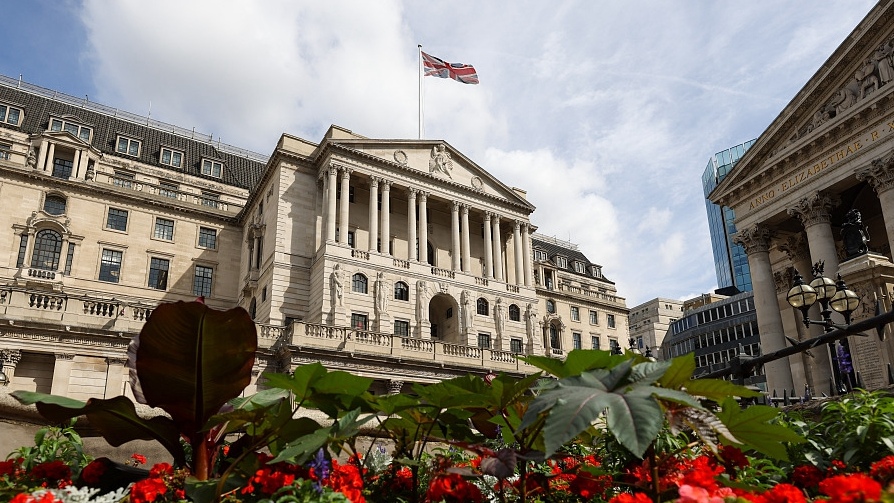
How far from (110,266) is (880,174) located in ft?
172

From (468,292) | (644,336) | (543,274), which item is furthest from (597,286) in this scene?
(644,336)

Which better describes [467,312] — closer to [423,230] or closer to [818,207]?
[423,230]

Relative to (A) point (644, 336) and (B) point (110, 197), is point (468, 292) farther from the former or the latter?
(A) point (644, 336)

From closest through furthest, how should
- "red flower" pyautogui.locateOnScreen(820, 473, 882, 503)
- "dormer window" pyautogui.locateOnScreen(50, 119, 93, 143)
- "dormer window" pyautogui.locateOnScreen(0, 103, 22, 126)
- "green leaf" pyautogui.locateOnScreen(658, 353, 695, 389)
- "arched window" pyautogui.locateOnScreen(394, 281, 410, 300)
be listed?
"red flower" pyautogui.locateOnScreen(820, 473, 882, 503) < "green leaf" pyautogui.locateOnScreen(658, 353, 695, 389) < "arched window" pyautogui.locateOnScreen(394, 281, 410, 300) < "dormer window" pyautogui.locateOnScreen(0, 103, 22, 126) < "dormer window" pyautogui.locateOnScreen(50, 119, 93, 143)

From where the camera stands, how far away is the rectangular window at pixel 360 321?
44.0 m

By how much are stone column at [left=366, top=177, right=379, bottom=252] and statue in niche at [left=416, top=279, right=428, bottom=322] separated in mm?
4631

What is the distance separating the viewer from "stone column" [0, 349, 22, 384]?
28750mm

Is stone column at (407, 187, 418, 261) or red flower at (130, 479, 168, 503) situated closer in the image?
red flower at (130, 479, 168, 503)

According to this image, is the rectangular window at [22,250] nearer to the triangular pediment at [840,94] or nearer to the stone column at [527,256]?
the stone column at [527,256]

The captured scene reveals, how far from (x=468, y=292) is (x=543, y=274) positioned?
1078 inches

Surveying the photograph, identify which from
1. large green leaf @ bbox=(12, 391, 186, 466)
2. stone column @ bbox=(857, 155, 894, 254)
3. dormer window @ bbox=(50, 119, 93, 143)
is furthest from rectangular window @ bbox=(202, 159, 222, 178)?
large green leaf @ bbox=(12, 391, 186, 466)

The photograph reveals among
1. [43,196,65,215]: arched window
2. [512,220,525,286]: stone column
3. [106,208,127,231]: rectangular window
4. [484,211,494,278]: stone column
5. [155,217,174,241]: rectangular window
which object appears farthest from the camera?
[512,220,525,286]: stone column

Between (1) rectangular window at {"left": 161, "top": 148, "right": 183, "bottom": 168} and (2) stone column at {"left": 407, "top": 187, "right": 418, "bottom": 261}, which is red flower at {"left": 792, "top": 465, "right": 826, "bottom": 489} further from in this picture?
(1) rectangular window at {"left": 161, "top": 148, "right": 183, "bottom": 168}

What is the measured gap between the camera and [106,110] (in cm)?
6394
